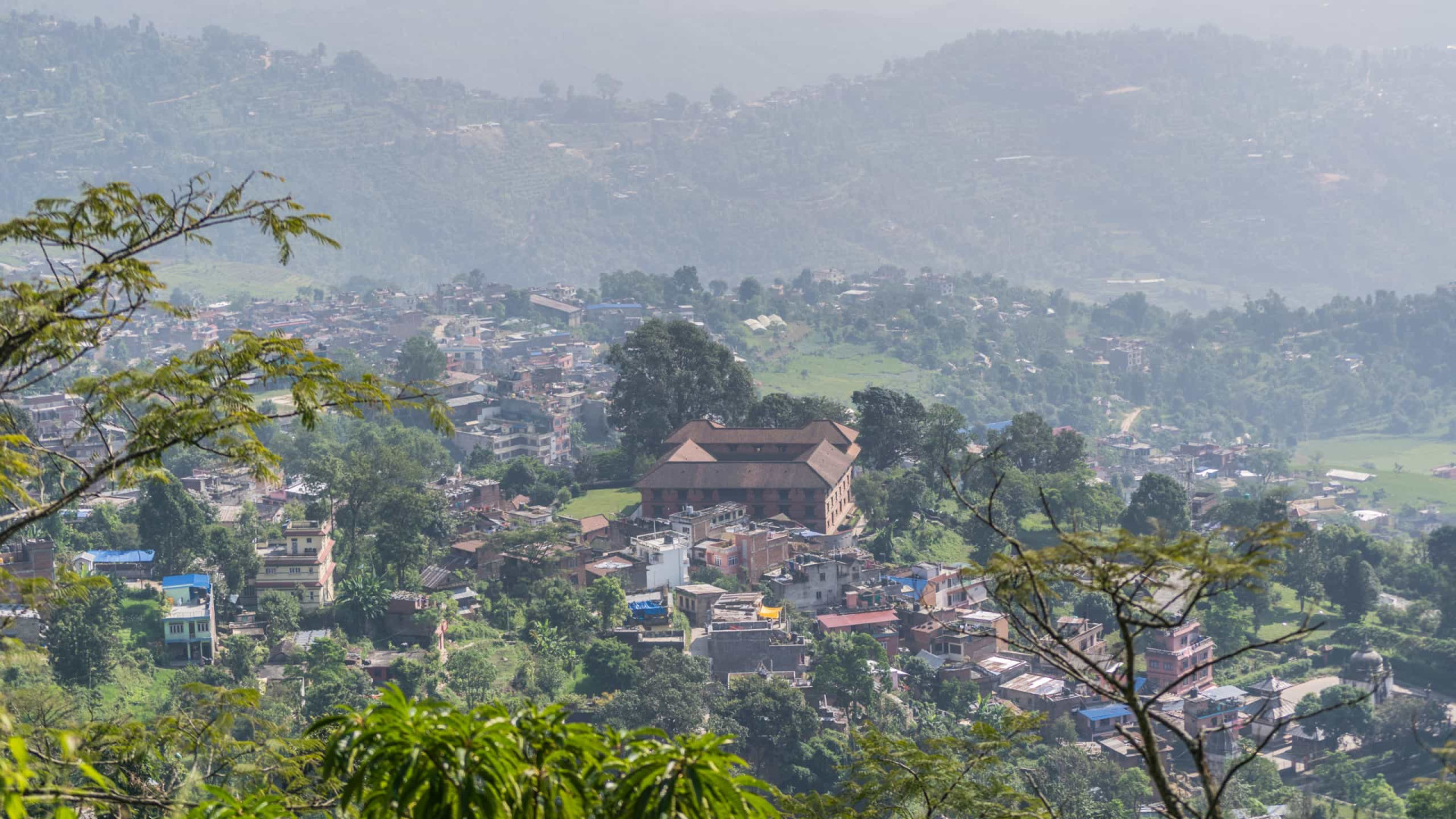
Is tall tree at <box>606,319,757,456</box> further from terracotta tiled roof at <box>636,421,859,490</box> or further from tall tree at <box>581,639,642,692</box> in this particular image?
tall tree at <box>581,639,642,692</box>

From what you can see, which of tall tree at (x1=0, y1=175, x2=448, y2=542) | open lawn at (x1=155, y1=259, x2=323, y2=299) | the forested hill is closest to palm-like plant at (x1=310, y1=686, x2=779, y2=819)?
tall tree at (x1=0, y1=175, x2=448, y2=542)

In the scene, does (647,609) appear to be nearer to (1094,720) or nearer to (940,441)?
(1094,720)

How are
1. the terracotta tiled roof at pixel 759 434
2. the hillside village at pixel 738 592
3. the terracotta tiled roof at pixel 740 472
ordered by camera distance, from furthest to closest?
the terracotta tiled roof at pixel 759 434 → the terracotta tiled roof at pixel 740 472 → the hillside village at pixel 738 592

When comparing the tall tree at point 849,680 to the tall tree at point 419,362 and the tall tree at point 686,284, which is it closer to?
the tall tree at point 419,362

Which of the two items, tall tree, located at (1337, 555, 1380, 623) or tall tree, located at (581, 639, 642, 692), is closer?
tall tree, located at (581, 639, 642, 692)

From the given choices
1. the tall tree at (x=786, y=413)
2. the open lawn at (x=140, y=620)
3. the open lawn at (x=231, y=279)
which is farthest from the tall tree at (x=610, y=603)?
the open lawn at (x=231, y=279)

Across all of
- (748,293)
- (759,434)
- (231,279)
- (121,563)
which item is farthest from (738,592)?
(231,279)
